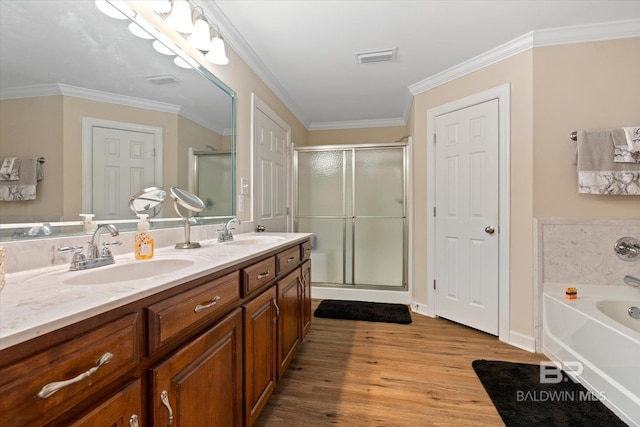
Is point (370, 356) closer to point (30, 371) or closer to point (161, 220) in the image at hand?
point (161, 220)

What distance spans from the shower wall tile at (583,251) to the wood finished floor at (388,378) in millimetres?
A: 646

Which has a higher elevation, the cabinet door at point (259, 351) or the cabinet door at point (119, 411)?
the cabinet door at point (119, 411)

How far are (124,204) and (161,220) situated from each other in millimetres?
235

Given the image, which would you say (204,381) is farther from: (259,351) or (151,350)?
(259,351)

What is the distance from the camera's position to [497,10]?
73.9 inches

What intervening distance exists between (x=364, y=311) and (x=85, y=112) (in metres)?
2.74

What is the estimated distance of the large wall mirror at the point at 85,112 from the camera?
890 millimetres

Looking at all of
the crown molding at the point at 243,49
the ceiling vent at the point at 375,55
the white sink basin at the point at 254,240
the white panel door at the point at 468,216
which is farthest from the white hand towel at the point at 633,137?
the crown molding at the point at 243,49

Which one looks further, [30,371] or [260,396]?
[260,396]

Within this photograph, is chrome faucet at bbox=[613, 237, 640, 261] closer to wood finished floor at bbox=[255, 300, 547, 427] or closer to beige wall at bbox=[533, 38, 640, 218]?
beige wall at bbox=[533, 38, 640, 218]

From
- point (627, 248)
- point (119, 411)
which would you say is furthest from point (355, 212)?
point (119, 411)

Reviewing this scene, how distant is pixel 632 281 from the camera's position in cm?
191

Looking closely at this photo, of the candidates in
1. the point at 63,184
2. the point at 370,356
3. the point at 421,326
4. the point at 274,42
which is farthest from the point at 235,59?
the point at 421,326

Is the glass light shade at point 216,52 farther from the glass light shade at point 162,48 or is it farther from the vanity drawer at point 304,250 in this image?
the vanity drawer at point 304,250
